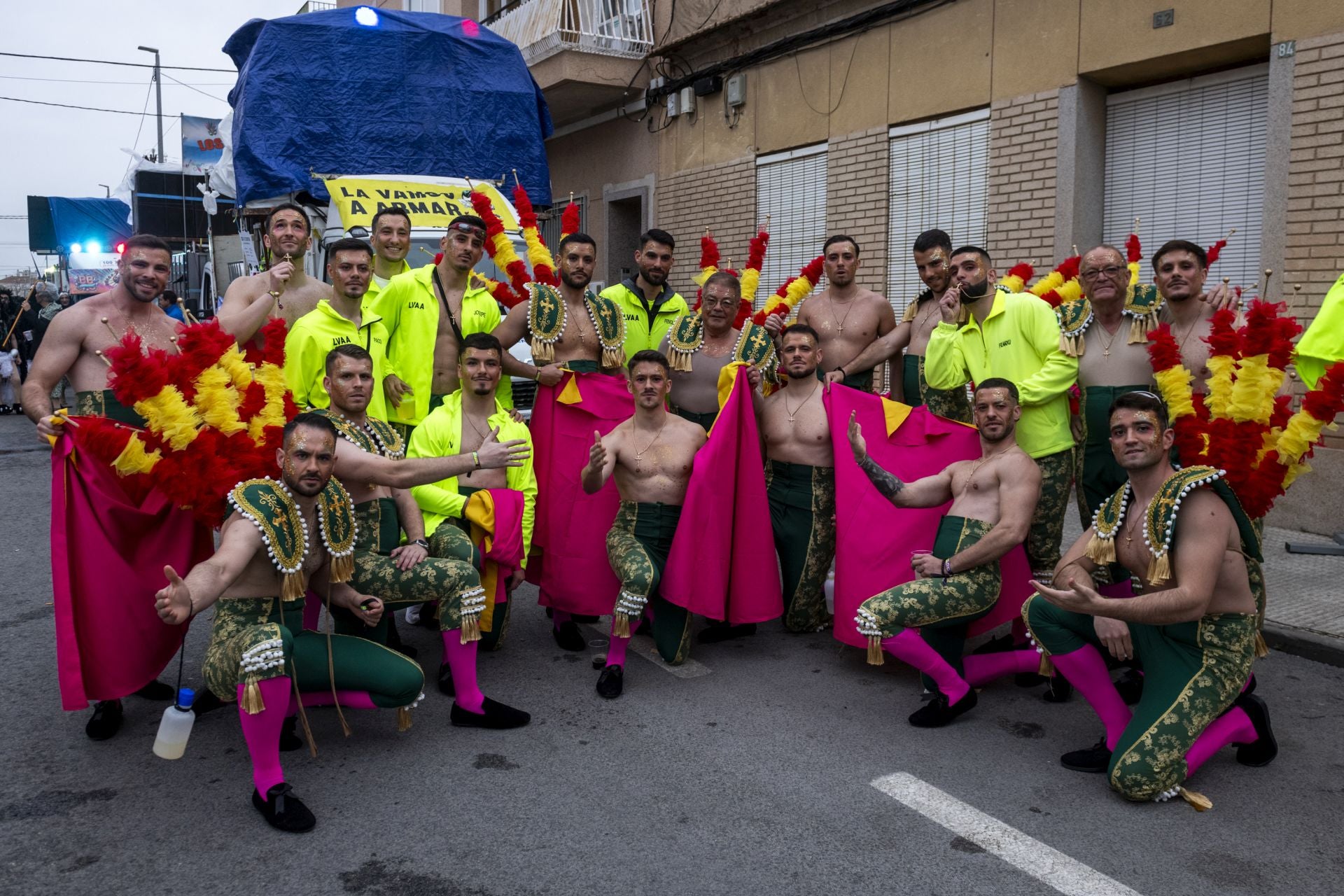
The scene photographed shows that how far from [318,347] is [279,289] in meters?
Result: 0.36

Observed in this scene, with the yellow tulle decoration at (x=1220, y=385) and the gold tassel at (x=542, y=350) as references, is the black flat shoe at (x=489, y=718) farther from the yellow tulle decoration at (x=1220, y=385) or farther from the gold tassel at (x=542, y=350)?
the yellow tulle decoration at (x=1220, y=385)

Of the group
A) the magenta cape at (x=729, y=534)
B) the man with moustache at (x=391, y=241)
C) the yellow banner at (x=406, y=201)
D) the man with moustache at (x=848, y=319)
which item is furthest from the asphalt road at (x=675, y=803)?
the yellow banner at (x=406, y=201)

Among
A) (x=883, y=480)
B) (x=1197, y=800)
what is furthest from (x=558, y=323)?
(x=1197, y=800)

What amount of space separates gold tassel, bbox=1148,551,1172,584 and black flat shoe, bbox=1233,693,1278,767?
55 centimetres

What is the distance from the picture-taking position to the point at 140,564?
13.8ft

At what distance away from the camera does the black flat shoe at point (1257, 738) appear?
366cm

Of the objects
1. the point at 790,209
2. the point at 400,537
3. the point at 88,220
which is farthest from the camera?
the point at 88,220

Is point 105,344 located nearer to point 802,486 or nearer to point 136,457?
point 136,457

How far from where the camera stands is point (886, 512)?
195 inches

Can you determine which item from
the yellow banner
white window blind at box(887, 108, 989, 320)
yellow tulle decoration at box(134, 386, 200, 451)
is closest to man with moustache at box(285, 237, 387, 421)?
yellow tulle decoration at box(134, 386, 200, 451)

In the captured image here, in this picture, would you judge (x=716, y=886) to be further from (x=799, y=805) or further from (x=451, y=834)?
(x=451, y=834)

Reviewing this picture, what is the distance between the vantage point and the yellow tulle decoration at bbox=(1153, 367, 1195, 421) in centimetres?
405

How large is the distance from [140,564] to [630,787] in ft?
7.17

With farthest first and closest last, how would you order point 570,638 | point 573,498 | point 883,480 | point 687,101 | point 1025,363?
point 687,101 → point 573,498 → point 570,638 → point 1025,363 → point 883,480
